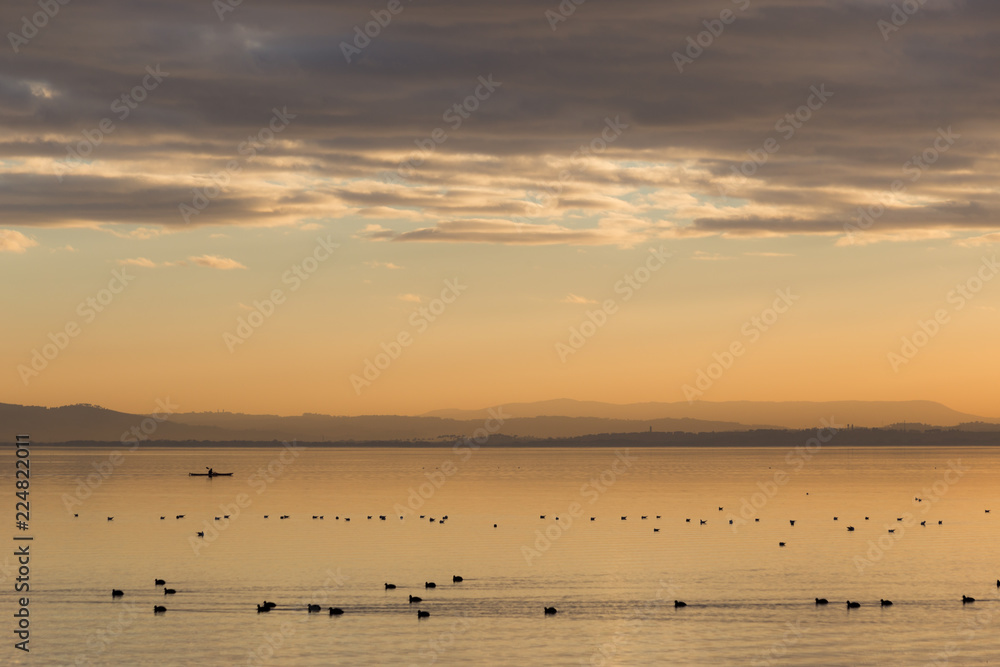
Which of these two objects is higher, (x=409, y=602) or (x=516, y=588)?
(x=516, y=588)

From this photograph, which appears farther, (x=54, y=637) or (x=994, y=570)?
(x=994, y=570)

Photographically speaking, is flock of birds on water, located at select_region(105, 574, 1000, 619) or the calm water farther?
flock of birds on water, located at select_region(105, 574, 1000, 619)

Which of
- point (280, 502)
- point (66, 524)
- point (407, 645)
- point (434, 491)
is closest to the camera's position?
point (407, 645)

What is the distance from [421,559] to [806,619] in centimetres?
3587

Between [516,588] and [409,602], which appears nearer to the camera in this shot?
[409,602]

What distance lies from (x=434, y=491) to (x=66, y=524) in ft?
257

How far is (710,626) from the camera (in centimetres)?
6656

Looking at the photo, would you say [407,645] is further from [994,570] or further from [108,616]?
[994,570]

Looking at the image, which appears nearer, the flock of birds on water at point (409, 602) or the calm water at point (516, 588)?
the calm water at point (516, 588)

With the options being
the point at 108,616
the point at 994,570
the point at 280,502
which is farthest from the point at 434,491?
the point at 108,616

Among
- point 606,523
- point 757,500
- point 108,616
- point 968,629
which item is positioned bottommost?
point 968,629

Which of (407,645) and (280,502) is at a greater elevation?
(280,502)

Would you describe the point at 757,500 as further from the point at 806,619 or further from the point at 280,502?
the point at 806,619

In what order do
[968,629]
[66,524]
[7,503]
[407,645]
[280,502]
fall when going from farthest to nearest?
[280,502] < [7,503] < [66,524] < [968,629] < [407,645]
